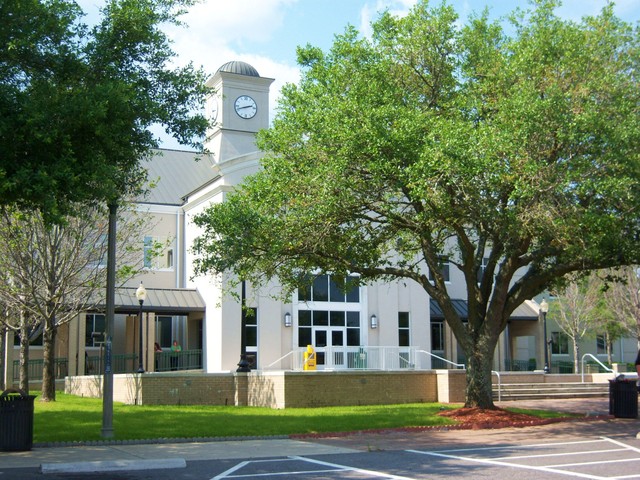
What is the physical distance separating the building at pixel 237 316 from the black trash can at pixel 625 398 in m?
11.0

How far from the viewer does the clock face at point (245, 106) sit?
40.7 metres

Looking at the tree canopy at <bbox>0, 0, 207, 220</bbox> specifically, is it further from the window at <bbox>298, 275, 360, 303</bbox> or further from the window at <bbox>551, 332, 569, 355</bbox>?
the window at <bbox>551, 332, 569, 355</bbox>

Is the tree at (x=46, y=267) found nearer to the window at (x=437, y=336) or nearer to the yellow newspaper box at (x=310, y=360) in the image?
the yellow newspaper box at (x=310, y=360)

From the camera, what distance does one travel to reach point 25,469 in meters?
11.6

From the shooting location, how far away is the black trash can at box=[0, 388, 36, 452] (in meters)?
13.4

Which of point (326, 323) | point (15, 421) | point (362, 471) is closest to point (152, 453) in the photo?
point (15, 421)

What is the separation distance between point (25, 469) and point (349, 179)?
358 inches

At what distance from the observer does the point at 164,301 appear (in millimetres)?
33750

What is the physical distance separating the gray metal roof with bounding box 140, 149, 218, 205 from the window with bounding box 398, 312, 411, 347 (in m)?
11.8

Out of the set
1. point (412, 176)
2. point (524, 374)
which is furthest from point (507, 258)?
point (524, 374)

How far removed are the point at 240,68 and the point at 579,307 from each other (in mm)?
23322

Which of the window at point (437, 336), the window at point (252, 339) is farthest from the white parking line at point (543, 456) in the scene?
the window at point (437, 336)

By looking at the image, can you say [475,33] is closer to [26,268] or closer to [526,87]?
[526,87]

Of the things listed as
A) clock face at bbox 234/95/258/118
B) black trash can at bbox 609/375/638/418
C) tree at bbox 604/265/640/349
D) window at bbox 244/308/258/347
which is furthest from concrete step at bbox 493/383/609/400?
clock face at bbox 234/95/258/118
